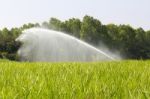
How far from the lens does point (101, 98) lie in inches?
97.5

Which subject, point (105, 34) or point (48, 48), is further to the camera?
point (105, 34)

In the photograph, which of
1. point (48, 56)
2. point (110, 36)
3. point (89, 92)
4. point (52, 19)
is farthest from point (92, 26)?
point (89, 92)

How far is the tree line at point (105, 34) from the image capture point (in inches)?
3312

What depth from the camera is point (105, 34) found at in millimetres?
87688

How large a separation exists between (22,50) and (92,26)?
21960mm

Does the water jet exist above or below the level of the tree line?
below

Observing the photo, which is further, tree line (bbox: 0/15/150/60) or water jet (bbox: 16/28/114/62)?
tree line (bbox: 0/15/150/60)

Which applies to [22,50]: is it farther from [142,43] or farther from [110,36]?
[142,43]

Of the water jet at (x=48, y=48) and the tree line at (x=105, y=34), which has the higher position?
the tree line at (x=105, y=34)

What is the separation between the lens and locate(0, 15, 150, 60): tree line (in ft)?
276

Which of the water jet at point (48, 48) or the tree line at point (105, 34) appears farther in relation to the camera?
the tree line at point (105, 34)

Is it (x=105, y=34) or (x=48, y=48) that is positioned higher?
(x=105, y=34)

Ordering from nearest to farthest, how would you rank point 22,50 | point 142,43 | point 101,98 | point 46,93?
point 101,98
point 46,93
point 22,50
point 142,43

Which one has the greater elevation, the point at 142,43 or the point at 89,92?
the point at 142,43
